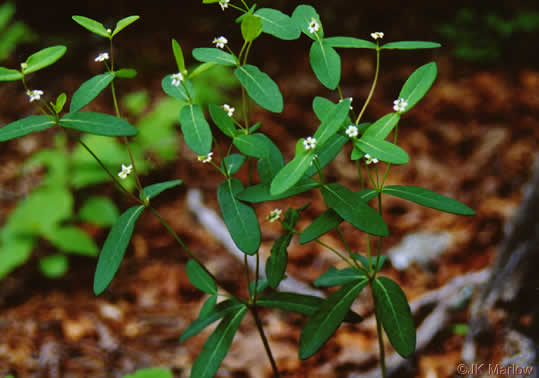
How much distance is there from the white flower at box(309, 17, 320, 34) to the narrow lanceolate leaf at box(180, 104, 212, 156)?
1.45ft

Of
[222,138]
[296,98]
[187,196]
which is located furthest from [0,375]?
[296,98]

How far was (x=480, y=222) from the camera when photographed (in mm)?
3484

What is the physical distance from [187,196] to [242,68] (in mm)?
2816

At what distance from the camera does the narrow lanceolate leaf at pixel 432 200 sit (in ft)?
4.56

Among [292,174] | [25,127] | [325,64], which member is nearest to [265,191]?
[292,174]

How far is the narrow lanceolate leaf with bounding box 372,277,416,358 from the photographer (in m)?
1.45

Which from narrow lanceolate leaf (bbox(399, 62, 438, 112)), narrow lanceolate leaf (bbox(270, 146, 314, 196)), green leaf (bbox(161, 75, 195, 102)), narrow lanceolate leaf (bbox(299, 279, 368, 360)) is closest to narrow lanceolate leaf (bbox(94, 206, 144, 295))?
green leaf (bbox(161, 75, 195, 102))

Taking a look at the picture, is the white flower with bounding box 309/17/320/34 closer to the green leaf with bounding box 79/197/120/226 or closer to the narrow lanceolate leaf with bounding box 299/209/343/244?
the narrow lanceolate leaf with bounding box 299/209/343/244

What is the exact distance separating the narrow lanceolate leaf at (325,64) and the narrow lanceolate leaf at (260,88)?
147 mm

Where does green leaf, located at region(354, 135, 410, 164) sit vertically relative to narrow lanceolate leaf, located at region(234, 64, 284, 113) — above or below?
below

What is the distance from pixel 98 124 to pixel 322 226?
2.56ft

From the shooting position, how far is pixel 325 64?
1449 mm

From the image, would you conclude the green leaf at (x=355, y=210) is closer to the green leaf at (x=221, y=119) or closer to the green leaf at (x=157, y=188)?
the green leaf at (x=221, y=119)

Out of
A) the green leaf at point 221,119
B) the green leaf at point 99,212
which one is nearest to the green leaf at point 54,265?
the green leaf at point 99,212
